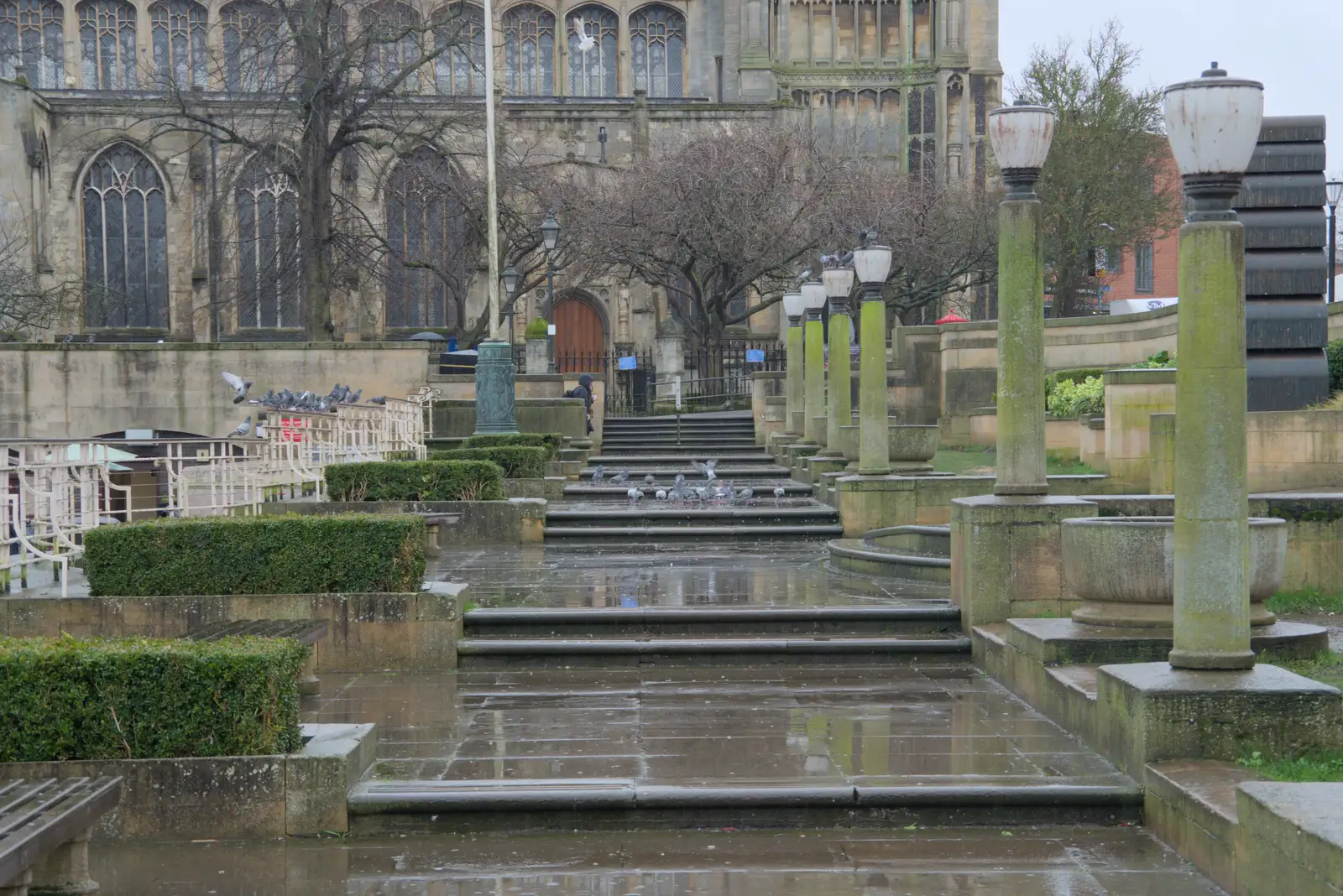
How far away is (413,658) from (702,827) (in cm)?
436

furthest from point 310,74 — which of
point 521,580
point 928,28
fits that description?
point 928,28

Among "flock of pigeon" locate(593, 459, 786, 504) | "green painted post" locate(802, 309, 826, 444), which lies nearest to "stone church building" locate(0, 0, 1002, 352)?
"green painted post" locate(802, 309, 826, 444)

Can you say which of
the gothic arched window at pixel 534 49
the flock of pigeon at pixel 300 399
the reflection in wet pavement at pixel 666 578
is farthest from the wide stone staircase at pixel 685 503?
the gothic arched window at pixel 534 49

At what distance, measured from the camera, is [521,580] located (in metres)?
14.7

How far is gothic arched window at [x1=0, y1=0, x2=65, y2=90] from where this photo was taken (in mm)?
59969

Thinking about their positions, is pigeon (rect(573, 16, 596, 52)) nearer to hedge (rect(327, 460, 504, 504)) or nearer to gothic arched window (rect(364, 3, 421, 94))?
gothic arched window (rect(364, 3, 421, 94))

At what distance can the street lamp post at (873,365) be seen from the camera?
18.3m

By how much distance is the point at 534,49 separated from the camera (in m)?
63.8

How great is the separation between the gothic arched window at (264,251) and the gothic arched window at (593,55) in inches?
→ 584

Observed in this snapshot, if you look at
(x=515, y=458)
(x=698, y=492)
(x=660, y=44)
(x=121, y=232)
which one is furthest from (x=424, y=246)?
(x=698, y=492)

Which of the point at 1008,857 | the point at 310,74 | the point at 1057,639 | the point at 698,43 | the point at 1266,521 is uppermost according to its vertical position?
the point at 698,43

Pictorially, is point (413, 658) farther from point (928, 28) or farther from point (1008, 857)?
point (928, 28)

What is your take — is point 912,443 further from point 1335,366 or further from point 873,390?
point 1335,366

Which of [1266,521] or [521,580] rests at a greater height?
[1266,521]
